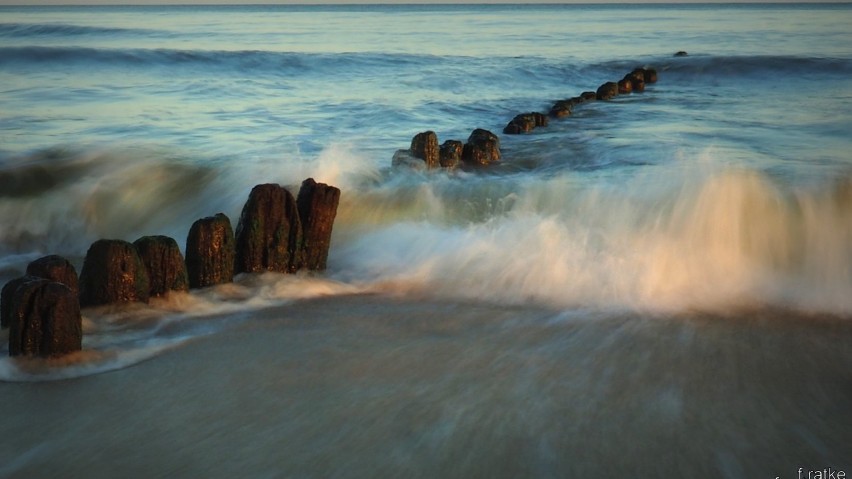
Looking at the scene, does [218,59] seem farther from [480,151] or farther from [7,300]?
[7,300]

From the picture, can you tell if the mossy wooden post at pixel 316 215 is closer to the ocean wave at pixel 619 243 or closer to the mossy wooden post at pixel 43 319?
the ocean wave at pixel 619 243

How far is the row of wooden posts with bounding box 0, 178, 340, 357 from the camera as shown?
150 inches

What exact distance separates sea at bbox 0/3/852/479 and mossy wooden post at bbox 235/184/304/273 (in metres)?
0.13

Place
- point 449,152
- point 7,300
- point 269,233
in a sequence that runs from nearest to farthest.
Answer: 1. point 7,300
2. point 269,233
3. point 449,152

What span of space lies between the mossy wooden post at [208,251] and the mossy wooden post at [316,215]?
1.68 feet

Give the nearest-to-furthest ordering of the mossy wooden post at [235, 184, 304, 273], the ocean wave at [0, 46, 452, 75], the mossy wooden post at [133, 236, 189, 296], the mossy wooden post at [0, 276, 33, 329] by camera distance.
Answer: the mossy wooden post at [0, 276, 33, 329] < the mossy wooden post at [133, 236, 189, 296] < the mossy wooden post at [235, 184, 304, 273] < the ocean wave at [0, 46, 452, 75]

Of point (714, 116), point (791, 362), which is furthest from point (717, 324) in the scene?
point (714, 116)

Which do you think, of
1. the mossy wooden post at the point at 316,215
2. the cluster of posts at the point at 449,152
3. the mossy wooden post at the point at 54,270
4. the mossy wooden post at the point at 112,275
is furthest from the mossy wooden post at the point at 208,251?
the cluster of posts at the point at 449,152

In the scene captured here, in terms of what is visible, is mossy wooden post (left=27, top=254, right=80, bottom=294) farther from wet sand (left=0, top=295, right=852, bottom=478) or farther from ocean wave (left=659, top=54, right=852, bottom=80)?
ocean wave (left=659, top=54, right=852, bottom=80)

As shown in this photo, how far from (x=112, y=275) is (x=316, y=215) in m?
1.28

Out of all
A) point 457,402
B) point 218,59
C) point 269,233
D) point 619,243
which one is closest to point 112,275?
point 269,233

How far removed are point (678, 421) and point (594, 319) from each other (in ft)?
4.30

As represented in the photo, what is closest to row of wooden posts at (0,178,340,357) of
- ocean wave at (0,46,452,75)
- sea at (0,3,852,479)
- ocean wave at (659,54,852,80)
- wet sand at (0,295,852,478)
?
sea at (0,3,852,479)

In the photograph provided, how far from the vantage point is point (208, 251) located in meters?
4.93
